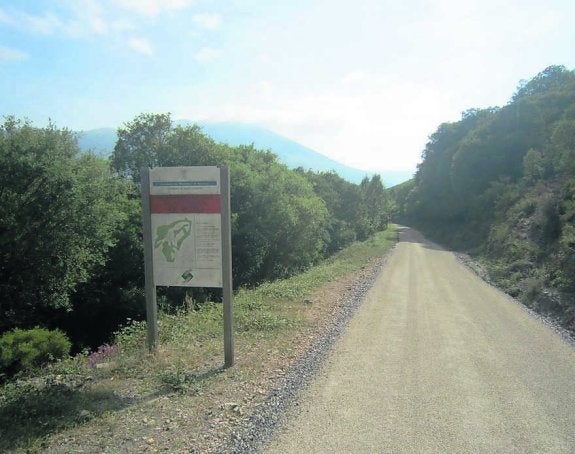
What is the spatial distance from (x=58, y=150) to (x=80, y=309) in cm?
889

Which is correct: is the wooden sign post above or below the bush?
above

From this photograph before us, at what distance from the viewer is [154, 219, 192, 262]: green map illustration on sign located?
6785 millimetres

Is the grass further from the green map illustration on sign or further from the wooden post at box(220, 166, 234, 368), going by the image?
the green map illustration on sign

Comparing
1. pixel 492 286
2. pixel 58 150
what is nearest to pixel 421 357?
pixel 492 286

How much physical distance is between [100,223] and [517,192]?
34.9m

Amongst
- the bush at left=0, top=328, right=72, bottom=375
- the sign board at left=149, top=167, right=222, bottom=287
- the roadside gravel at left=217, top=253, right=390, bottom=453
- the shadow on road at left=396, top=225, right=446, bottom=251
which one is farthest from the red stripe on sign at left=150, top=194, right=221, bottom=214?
the shadow on road at left=396, top=225, right=446, bottom=251

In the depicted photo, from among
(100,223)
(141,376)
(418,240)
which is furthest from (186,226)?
(418,240)

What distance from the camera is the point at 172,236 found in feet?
22.4

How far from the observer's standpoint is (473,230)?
47.8 meters

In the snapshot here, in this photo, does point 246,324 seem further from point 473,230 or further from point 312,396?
point 473,230

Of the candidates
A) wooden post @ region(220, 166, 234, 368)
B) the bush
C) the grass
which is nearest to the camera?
the grass

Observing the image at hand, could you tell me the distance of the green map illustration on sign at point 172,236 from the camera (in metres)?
6.79

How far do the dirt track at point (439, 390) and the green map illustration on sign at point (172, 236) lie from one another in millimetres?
2889

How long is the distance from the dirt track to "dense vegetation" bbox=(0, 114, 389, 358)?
10947 millimetres
